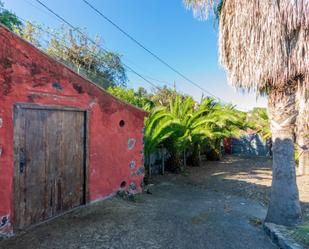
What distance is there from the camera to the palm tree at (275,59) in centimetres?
447

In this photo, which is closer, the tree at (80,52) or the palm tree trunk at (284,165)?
the palm tree trunk at (284,165)

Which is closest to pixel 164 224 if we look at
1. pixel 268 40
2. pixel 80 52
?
pixel 268 40

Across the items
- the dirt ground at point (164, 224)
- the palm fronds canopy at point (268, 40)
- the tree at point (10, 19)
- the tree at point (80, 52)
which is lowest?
the dirt ground at point (164, 224)

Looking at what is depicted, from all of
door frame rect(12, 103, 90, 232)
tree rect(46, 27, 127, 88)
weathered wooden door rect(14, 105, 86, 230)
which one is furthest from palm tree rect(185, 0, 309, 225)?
tree rect(46, 27, 127, 88)

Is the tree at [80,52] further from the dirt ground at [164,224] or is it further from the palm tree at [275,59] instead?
the palm tree at [275,59]

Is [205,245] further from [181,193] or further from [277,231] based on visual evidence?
[181,193]

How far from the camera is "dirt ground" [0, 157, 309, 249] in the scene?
4.02 meters

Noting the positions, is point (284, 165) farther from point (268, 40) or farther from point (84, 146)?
point (84, 146)

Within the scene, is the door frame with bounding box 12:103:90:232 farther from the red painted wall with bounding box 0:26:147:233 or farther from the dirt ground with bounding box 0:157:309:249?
the dirt ground with bounding box 0:157:309:249

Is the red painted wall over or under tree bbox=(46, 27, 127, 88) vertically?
under

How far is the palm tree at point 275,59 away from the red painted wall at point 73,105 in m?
3.06

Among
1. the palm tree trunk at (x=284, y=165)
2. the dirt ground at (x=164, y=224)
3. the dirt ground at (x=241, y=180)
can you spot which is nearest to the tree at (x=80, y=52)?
the dirt ground at (x=241, y=180)

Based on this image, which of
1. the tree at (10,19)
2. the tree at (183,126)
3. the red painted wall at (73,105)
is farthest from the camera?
the tree at (10,19)

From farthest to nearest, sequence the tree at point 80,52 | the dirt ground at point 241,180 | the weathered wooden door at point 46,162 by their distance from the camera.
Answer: the tree at point 80,52 < the dirt ground at point 241,180 < the weathered wooden door at point 46,162
